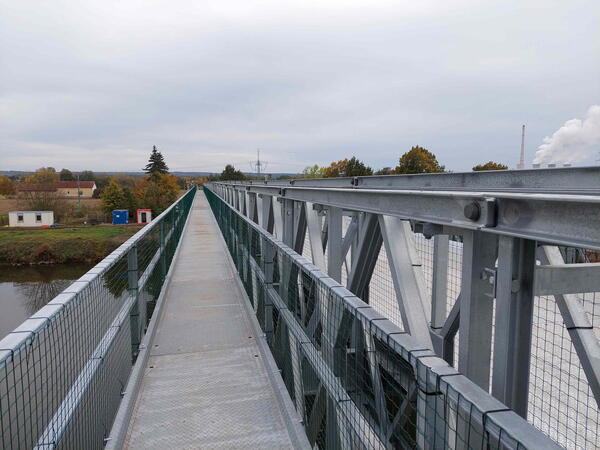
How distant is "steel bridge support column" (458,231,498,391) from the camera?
6.93ft

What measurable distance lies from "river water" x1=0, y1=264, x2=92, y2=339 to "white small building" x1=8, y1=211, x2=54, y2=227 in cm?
1802

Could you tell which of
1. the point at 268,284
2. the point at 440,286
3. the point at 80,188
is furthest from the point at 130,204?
the point at 440,286

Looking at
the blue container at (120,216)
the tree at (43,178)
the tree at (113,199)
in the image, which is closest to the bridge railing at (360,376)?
the blue container at (120,216)

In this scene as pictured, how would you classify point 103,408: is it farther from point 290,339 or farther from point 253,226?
point 253,226

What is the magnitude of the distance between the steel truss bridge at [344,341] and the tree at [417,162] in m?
44.1

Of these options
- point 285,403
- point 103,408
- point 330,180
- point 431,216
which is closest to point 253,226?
point 285,403

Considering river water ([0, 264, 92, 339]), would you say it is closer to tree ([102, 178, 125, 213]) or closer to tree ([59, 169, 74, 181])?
tree ([102, 178, 125, 213])

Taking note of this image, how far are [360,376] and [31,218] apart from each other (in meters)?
62.9

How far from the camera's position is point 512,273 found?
1.88 metres

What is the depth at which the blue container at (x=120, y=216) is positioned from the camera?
5759cm

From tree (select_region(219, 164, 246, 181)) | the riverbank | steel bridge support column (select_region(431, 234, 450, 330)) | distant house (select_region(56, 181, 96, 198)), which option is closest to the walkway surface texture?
steel bridge support column (select_region(431, 234, 450, 330))

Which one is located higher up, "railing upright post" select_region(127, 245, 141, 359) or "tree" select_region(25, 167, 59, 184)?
"tree" select_region(25, 167, 59, 184)

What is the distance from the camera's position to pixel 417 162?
49.2 m

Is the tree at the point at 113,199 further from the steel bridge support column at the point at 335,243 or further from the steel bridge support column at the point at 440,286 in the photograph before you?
the steel bridge support column at the point at 440,286
